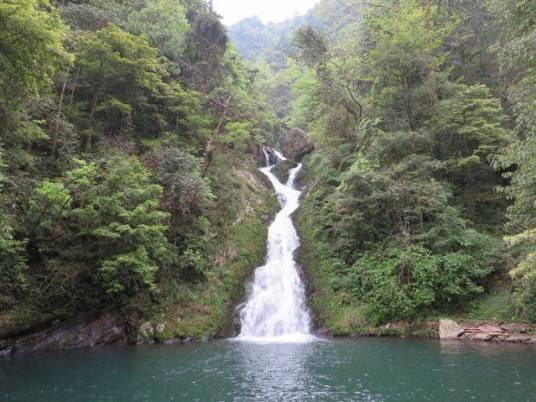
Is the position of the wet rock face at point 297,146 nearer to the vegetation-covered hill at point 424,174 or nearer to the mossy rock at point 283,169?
the mossy rock at point 283,169

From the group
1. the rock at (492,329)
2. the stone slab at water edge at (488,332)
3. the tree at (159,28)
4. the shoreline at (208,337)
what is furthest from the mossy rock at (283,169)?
the rock at (492,329)

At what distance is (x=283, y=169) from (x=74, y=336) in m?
25.4

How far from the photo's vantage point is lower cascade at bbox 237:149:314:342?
1961 centimetres

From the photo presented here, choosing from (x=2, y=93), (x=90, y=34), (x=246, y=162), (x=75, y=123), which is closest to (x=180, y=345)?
(x=2, y=93)

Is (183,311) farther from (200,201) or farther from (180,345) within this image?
(200,201)

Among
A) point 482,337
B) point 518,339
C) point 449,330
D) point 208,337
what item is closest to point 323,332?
point 208,337

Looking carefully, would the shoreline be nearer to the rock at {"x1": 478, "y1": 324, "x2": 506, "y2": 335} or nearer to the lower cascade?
the rock at {"x1": 478, "y1": 324, "x2": 506, "y2": 335}

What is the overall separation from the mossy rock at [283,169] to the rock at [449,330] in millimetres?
21702

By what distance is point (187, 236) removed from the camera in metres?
21.2

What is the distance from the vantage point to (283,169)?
3838 cm

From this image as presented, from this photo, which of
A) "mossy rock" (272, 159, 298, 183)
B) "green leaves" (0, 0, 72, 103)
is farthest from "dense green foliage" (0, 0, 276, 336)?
"mossy rock" (272, 159, 298, 183)

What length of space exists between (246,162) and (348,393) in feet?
88.3

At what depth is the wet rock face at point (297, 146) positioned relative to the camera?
137ft

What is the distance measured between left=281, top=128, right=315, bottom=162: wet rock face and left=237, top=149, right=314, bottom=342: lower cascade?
15.1 meters
